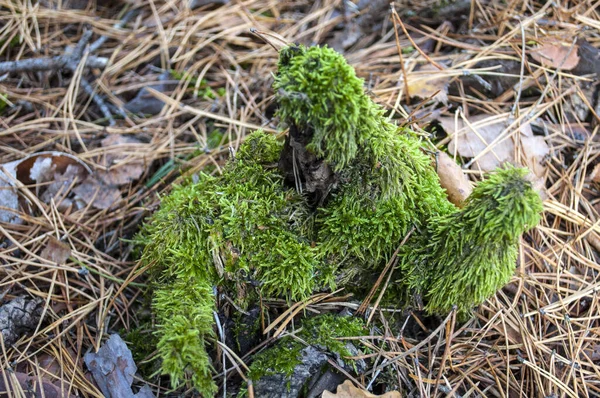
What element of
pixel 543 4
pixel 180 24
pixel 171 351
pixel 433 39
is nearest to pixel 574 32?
pixel 543 4

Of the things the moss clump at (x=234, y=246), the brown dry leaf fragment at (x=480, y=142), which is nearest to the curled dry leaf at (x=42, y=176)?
the moss clump at (x=234, y=246)

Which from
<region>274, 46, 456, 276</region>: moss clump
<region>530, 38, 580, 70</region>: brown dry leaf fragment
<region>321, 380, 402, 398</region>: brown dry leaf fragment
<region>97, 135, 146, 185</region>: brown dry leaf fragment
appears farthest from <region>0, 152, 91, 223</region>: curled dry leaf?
<region>530, 38, 580, 70</region>: brown dry leaf fragment

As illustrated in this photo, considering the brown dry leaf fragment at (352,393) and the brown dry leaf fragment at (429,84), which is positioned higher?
the brown dry leaf fragment at (429,84)

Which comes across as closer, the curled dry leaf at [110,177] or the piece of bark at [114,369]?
the piece of bark at [114,369]

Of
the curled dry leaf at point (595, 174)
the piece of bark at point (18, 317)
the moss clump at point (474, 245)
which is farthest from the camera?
the curled dry leaf at point (595, 174)

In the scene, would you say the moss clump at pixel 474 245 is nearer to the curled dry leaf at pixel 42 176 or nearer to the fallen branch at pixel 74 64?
the curled dry leaf at pixel 42 176

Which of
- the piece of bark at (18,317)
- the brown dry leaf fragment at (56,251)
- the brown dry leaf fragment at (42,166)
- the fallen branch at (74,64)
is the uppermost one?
the fallen branch at (74,64)
